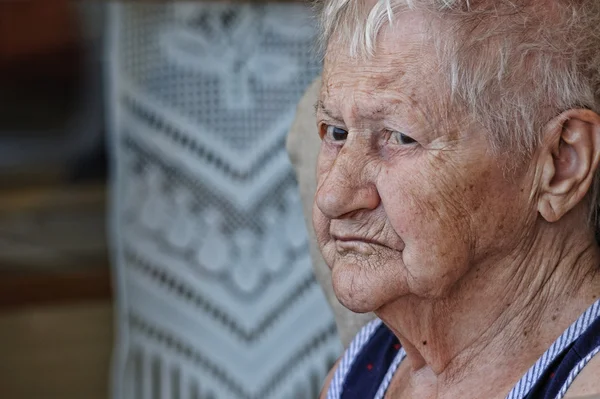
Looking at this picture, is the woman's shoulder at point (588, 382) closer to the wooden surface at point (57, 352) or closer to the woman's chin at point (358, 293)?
the woman's chin at point (358, 293)

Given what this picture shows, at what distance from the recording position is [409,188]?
132 cm

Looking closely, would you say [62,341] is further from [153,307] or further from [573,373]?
[573,373]

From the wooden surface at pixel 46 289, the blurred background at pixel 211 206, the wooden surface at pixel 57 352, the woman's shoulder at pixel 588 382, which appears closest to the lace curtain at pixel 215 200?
the blurred background at pixel 211 206

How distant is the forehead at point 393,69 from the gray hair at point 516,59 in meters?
0.02

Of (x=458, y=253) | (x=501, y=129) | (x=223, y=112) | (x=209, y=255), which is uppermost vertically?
(x=501, y=129)

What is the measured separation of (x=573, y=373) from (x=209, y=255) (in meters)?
1.56

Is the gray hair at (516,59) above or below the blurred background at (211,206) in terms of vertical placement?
above

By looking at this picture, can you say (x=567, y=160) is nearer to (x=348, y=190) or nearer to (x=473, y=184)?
(x=473, y=184)

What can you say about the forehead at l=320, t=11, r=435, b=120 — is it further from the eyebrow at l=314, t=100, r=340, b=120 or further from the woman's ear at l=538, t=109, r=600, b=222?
the woman's ear at l=538, t=109, r=600, b=222

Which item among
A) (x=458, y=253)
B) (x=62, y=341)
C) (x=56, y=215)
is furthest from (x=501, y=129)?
(x=56, y=215)

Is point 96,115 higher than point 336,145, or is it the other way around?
point 336,145

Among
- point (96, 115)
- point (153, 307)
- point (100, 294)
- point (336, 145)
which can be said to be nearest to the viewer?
point (336, 145)

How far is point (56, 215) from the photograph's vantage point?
538 cm

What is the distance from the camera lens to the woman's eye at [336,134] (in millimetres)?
1424
